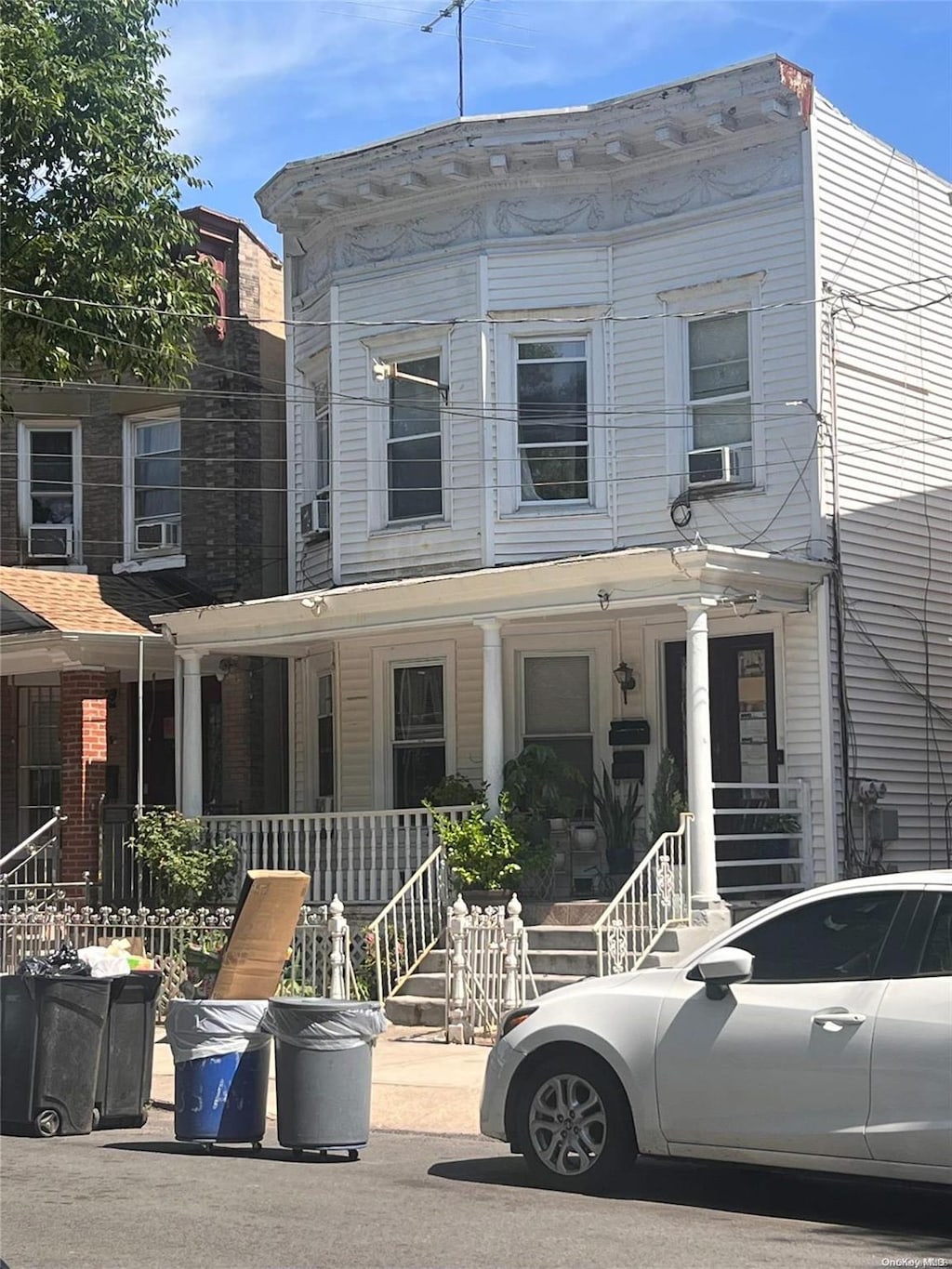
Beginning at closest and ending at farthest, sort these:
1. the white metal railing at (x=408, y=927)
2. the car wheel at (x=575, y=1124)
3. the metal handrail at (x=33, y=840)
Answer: the car wheel at (x=575, y=1124) < the white metal railing at (x=408, y=927) < the metal handrail at (x=33, y=840)

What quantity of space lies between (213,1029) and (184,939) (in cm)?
644

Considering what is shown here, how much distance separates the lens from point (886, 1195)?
8.25m

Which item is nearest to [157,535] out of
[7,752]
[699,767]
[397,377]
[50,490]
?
[50,490]

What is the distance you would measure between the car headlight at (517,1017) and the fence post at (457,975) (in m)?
5.38

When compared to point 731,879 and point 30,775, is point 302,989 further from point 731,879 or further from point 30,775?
point 30,775

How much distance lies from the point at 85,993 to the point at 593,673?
862cm

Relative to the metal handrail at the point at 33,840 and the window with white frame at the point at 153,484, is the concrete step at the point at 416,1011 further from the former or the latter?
the window with white frame at the point at 153,484

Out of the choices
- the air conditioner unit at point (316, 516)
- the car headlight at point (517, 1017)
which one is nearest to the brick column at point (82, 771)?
the air conditioner unit at point (316, 516)

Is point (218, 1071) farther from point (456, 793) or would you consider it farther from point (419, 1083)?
point (456, 793)

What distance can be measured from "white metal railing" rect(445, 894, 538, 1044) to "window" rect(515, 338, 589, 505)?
5.40 m

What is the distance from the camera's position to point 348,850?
1750 centimetres

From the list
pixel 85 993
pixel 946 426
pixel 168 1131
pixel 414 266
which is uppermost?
pixel 414 266

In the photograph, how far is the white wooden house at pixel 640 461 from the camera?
16.5 metres

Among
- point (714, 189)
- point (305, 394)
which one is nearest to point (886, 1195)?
point (714, 189)
